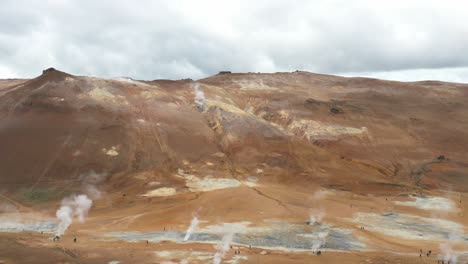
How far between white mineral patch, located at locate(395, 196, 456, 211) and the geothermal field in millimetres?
351

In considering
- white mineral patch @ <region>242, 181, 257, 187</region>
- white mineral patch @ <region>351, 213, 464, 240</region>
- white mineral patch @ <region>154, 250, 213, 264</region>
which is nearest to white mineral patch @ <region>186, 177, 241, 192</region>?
white mineral patch @ <region>242, 181, 257, 187</region>

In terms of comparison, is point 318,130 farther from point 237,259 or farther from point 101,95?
point 237,259

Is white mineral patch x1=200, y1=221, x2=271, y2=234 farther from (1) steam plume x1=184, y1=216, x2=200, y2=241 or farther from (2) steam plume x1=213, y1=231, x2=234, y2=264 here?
(1) steam plume x1=184, y1=216, x2=200, y2=241

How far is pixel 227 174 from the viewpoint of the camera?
53094mm

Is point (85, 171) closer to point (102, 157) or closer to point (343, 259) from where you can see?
point (102, 157)

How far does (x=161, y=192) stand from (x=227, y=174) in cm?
827

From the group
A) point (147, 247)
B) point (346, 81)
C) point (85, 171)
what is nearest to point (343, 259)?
point (147, 247)

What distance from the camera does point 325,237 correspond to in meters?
33.2

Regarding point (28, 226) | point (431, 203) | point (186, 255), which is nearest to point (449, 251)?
point (186, 255)

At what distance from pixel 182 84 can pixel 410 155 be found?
3575 centimetres

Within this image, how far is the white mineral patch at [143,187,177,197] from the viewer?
155 feet

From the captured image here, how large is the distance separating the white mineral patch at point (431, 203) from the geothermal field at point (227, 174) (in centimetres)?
35

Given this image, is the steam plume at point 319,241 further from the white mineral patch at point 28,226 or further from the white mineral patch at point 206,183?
the white mineral patch at point 28,226

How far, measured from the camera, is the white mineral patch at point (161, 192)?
47.1 m
